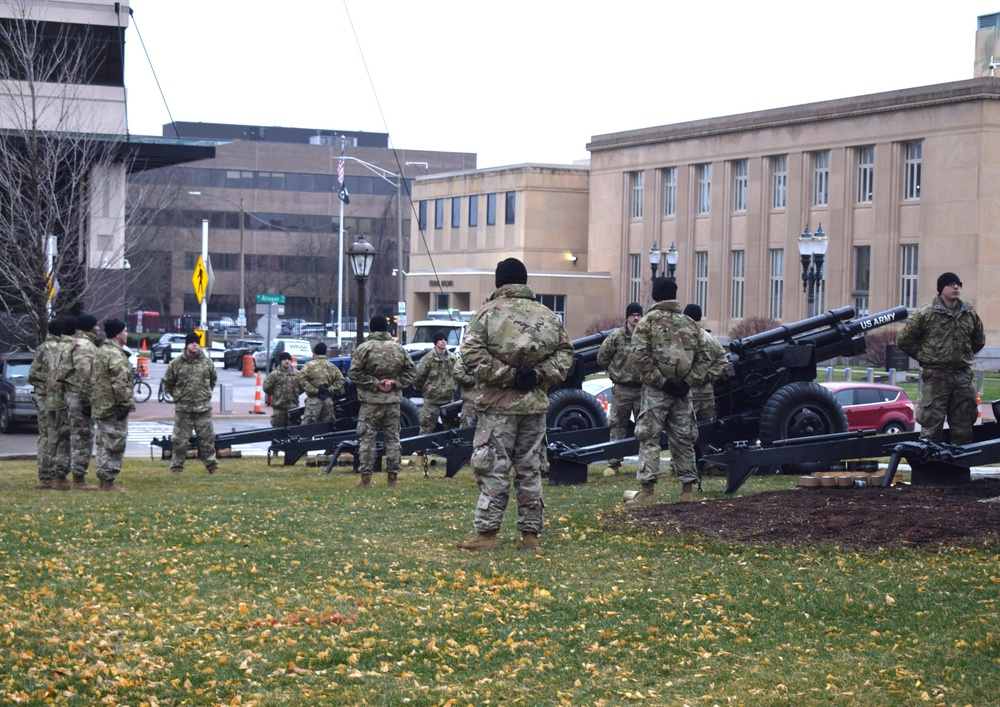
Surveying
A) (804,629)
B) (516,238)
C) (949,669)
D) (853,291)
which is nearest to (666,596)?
(804,629)

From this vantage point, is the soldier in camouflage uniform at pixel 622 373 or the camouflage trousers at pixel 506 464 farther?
the soldier in camouflage uniform at pixel 622 373

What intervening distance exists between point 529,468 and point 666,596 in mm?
2124

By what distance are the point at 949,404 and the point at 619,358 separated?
469cm

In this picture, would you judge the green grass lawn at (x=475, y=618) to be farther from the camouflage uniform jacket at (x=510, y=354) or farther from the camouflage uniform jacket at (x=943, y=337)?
the camouflage uniform jacket at (x=943, y=337)

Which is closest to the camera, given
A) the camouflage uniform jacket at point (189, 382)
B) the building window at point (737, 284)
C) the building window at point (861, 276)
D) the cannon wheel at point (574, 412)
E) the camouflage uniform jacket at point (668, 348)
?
the camouflage uniform jacket at point (668, 348)

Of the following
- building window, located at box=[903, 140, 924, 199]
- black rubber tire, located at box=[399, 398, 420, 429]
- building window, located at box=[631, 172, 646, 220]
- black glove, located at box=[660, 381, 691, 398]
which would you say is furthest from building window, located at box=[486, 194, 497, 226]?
black glove, located at box=[660, 381, 691, 398]

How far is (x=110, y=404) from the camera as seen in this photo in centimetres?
1477

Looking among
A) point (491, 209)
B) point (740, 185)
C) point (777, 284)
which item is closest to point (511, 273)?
point (777, 284)

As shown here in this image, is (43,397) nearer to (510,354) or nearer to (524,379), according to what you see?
(510,354)

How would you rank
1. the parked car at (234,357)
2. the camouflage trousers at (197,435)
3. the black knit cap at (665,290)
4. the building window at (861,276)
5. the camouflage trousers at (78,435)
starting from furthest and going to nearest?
the parked car at (234,357) → the building window at (861,276) → the camouflage trousers at (197,435) → the camouflage trousers at (78,435) → the black knit cap at (665,290)

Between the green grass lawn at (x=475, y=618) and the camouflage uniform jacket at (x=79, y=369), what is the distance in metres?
4.17

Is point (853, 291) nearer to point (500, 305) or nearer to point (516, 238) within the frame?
point (516, 238)

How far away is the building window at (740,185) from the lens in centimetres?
6292

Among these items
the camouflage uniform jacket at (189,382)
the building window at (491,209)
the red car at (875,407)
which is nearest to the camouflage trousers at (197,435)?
the camouflage uniform jacket at (189,382)
